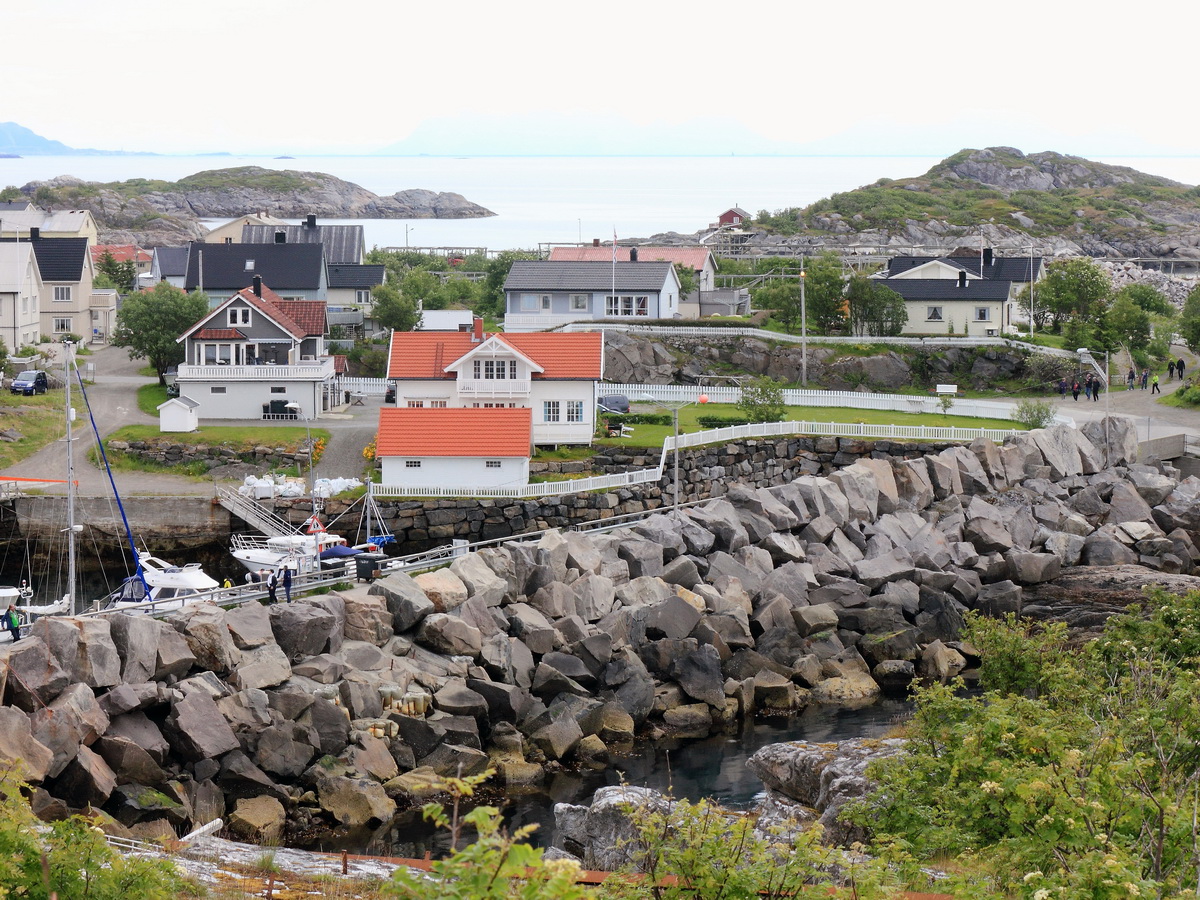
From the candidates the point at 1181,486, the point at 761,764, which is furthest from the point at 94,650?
the point at 1181,486

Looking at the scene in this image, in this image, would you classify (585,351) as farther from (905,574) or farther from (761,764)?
(761,764)

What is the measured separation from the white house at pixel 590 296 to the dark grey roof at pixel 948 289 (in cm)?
1136

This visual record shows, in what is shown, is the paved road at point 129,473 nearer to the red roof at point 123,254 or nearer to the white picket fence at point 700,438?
the white picket fence at point 700,438

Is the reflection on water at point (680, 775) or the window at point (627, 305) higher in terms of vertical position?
the window at point (627, 305)

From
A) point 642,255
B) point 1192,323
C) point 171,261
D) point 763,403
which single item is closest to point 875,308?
point 763,403

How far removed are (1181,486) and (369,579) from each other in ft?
94.2

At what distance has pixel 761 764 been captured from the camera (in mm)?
24719

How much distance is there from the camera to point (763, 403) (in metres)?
55.4

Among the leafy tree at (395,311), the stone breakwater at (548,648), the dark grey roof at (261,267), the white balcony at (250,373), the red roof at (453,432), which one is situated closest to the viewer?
the stone breakwater at (548,648)

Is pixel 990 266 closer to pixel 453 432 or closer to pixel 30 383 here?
pixel 453 432

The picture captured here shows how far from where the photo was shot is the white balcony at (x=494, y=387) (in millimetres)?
50594

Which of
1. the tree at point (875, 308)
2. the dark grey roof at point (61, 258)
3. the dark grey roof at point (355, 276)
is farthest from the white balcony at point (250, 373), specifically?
the tree at point (875, 308)

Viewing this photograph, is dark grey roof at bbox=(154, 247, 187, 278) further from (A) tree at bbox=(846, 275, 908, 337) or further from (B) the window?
(A) tree at bbox=(846, 275, 908, 337)

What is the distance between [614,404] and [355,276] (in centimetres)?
2758
